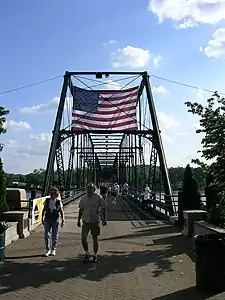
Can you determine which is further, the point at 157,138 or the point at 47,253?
the point at 157,138

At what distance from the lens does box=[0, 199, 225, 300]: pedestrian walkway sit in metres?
8.05

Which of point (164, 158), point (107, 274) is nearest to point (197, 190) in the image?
point (107, 274)

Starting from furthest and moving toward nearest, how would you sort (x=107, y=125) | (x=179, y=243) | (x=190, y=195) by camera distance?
(x=107, y=125) → (x=190, y=195) → (x=179, y=243)

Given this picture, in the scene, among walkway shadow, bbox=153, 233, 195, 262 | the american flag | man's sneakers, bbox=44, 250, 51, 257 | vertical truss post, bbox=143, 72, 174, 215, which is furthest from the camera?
the american flag

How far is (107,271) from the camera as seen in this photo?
9914 millimetres

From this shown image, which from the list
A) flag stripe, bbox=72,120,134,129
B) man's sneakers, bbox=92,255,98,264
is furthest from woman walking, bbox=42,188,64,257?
flag stripe, bbox=72,120,134,129

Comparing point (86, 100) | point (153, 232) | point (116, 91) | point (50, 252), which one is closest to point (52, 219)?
point (50, 252)

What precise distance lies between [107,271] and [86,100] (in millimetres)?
33553

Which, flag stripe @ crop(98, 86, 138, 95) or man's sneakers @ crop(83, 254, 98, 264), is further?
flag stripe @ crop(98, 86, 138, 95)

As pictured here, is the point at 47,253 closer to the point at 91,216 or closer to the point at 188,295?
the point at 91,216

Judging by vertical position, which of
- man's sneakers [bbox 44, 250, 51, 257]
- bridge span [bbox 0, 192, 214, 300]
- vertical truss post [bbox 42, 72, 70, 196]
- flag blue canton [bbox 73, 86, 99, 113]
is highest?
flag blue canton [bbox 73, 86, 99, 113]

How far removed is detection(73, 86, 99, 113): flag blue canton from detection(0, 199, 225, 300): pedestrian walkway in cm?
2777

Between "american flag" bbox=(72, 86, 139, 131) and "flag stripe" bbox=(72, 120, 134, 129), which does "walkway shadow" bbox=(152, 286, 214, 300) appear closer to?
"american flag" bbox=(72, 86, 139, 131)

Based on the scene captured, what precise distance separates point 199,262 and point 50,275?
286cm
